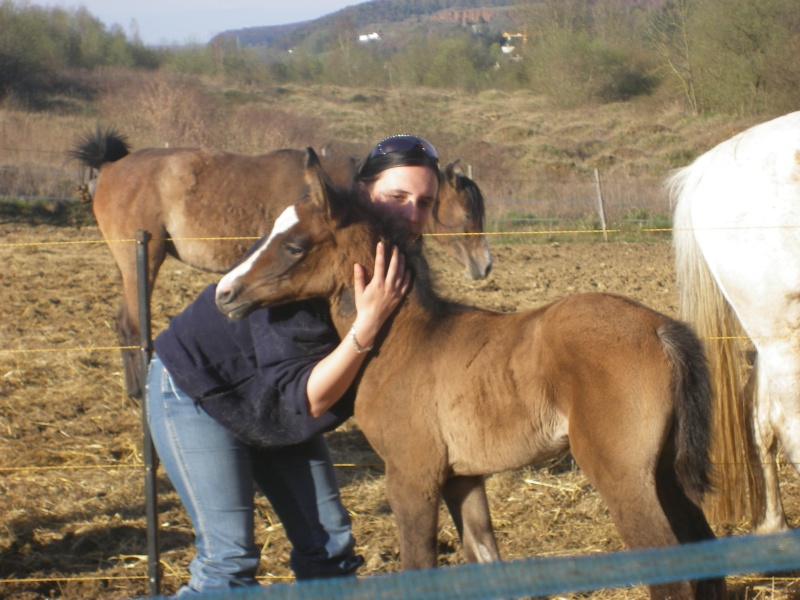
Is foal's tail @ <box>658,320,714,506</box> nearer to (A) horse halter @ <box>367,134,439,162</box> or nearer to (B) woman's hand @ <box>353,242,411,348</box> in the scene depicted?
(B) woman's hand @ <box>353,242,411,348</box>

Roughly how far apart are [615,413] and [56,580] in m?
2.54

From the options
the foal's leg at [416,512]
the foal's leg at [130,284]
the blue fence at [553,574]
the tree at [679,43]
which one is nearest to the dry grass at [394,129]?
the tree at [679,43]

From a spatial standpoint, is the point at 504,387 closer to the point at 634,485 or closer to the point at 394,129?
the point at 634,485

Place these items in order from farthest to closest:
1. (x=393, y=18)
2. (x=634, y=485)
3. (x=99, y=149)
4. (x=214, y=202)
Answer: (x=393, y=18) < (x=99, y=149) < (x=214, y=202) < (x=634, y=485)

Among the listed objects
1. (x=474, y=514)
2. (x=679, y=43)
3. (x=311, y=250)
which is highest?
(x=679, y=43)

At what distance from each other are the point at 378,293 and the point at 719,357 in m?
2.45

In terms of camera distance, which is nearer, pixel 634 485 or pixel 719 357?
pixel 634 485

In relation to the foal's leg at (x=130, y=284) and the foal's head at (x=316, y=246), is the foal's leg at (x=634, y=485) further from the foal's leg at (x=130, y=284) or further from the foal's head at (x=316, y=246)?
the foal's leg at (x=130, y=284)

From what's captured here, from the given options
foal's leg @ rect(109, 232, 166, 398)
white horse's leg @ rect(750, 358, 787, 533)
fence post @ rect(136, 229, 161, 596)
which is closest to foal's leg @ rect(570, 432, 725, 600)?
fence post @ rect(136, 229, 161, 596)

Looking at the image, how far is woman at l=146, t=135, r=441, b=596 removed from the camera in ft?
7.93

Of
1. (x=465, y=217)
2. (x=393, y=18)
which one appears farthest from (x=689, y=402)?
(x=393, y=18)

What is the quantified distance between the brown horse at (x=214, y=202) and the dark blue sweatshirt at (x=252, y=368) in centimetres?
444

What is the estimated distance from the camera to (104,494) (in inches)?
183

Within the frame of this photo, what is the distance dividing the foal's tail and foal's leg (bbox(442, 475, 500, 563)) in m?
0.67
